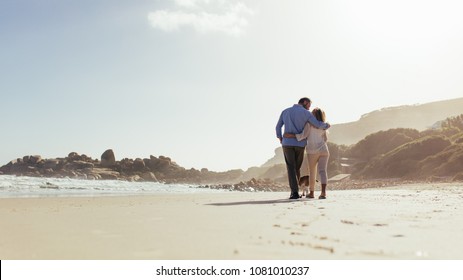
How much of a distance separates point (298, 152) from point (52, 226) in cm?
562

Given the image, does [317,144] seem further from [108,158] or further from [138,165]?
[108,158]

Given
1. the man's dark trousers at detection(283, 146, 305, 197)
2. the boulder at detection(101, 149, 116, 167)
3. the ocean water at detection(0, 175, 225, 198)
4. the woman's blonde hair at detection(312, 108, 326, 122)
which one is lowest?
the ocean water at detection(0, 175, 225, 198)

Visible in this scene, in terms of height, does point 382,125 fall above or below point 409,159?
above

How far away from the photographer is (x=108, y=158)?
2972 inches

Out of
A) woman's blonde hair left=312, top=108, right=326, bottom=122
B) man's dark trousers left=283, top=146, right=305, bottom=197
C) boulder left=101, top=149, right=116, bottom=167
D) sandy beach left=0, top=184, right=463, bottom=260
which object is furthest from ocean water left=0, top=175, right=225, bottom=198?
boulder left=101, top=149, right=116, bottom=167

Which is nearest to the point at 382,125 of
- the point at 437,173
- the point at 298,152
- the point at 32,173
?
the point at 32,173

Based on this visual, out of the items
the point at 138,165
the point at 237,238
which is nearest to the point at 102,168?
the point at 138,165

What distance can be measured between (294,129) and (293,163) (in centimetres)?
70

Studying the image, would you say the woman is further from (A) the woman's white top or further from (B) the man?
(B) the man

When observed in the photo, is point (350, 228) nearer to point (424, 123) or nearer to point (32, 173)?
point (32, 173)

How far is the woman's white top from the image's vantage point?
26.3ft

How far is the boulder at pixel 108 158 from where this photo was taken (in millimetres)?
74625

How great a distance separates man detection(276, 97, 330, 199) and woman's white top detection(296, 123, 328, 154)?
109 millimetres

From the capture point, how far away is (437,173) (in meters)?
24.2
